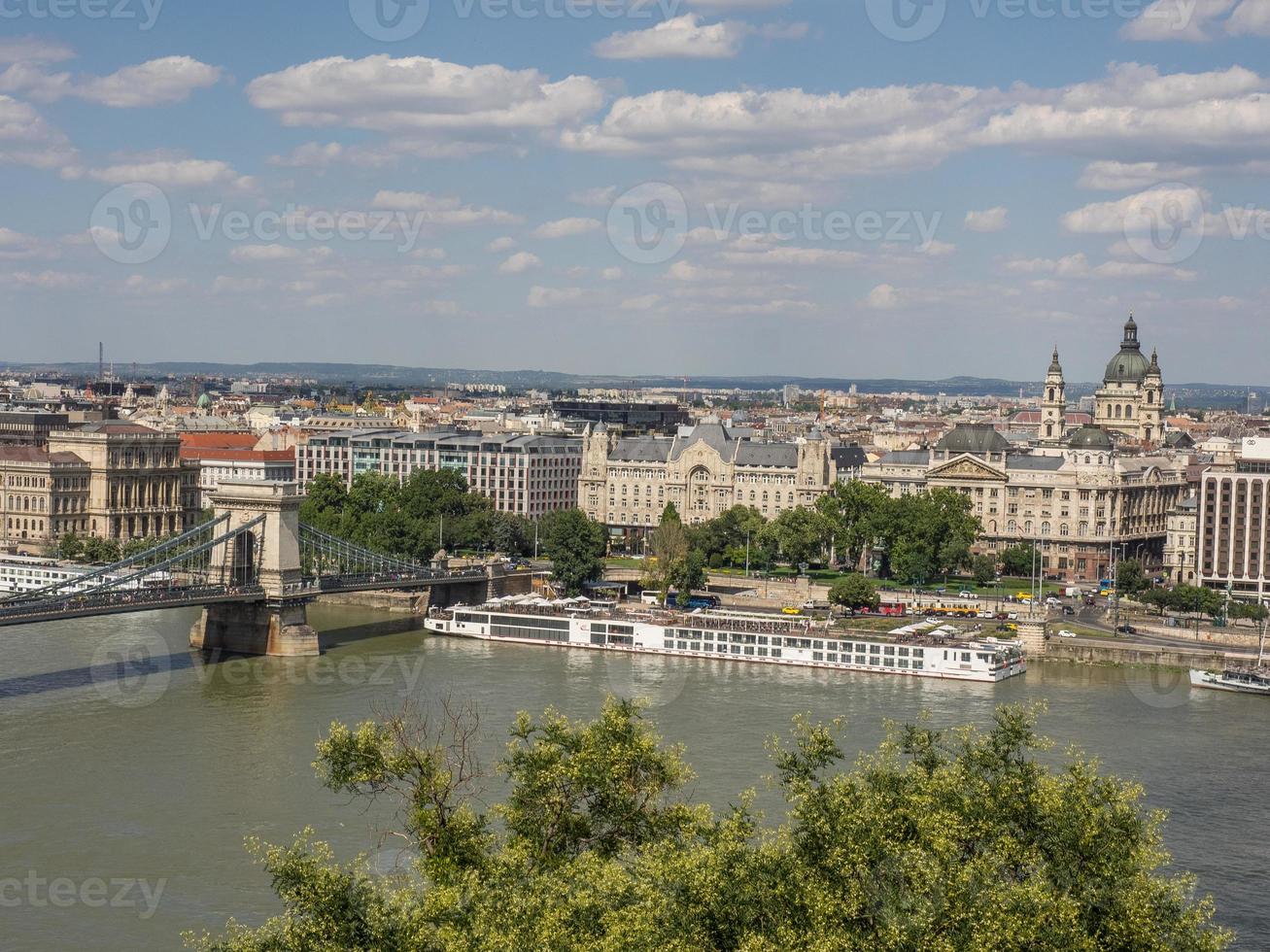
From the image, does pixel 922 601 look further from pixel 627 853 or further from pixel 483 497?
pixel 627 853

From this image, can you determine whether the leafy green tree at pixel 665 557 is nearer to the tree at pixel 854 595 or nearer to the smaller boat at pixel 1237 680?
the tree at pixel 854 595

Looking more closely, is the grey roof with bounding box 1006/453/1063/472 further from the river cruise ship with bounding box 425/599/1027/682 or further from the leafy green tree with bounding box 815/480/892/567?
the river cruise ship with bounding box 425/599/1027/682

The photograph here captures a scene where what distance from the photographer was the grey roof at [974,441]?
66688mm

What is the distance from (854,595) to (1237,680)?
12.1m

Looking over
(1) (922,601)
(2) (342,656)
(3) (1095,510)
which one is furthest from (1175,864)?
(3) (1095,510)

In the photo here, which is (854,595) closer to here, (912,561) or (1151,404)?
(912,561)

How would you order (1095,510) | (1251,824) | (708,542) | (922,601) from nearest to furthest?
(1251,824) → (922,601) → (708,542) → (1095,510)

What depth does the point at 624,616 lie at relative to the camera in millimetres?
42312

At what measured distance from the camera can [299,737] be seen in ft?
92.4

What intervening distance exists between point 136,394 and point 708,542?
94.3m

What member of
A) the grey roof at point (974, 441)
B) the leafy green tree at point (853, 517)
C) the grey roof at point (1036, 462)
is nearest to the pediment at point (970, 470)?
the grey roof at point (1036, 462)

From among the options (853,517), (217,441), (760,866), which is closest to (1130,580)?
(853,517)

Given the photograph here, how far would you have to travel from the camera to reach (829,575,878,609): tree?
1823 inches

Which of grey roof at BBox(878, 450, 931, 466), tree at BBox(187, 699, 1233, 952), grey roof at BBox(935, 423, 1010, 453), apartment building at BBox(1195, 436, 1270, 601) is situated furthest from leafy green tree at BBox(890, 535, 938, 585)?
tree at BBox(187, 699, 1233, 952)
